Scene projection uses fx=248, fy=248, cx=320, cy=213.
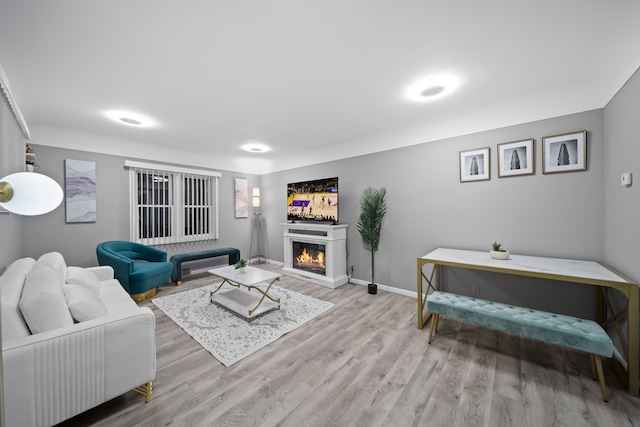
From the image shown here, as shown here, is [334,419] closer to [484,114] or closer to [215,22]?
[215,22]

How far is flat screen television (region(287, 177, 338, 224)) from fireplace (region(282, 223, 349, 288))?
0.68 ft

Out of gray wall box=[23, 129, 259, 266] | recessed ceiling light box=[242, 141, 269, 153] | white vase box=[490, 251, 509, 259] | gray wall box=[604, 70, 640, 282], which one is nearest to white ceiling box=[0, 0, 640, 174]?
gray wall box=[604, 70, 640, 282]

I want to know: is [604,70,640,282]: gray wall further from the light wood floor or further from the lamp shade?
the lamp shade

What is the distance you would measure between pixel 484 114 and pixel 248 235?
525 centimetres

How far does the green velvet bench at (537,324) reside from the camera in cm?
183

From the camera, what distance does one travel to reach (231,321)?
295 centimetres

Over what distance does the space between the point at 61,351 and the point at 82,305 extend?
37cm

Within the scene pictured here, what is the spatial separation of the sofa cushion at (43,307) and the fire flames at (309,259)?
10.8 feet

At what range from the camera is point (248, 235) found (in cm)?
621

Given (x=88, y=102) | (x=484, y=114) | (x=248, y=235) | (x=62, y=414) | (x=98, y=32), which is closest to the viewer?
(x=62, y=414)

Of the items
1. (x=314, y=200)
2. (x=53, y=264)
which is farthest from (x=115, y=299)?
(x=314, y=200)

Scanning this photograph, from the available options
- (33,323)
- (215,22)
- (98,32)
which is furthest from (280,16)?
(33,323)

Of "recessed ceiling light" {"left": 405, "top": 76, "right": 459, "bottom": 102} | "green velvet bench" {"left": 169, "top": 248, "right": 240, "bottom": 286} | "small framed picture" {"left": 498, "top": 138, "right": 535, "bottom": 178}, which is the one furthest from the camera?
"green velvet bench" {"left": 169, "top": 248, "right": 240, "bottom": 286}

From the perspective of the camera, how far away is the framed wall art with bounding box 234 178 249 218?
594cm
